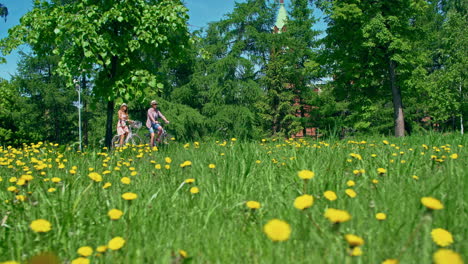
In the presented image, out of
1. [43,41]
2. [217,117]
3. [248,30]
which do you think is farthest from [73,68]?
[248,30]

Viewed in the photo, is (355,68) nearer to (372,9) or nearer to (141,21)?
(372,9)

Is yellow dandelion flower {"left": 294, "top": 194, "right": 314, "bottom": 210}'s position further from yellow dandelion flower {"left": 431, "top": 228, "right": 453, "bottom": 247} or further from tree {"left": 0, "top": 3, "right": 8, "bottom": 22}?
tree {"left": 0, "top": 3, "right": 8, "bottom": 22}

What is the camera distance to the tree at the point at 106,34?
255 inches

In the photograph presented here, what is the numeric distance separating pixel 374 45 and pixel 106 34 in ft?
40.5

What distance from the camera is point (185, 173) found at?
9.62ft

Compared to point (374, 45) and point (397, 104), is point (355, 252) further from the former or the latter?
point (397, 104)

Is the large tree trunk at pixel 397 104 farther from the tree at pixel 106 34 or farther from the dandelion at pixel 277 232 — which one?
the dandelion at pixel 277 232

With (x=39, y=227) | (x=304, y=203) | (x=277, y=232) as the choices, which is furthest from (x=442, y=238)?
(x=39, y=227)

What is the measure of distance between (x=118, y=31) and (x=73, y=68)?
53.9 inches

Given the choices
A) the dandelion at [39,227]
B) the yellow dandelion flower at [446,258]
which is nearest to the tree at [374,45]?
the yellow dandelion flower at [446,258]

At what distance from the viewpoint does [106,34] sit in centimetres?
650

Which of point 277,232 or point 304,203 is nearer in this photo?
point 277,232

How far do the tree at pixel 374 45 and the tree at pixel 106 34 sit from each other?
1068 cm

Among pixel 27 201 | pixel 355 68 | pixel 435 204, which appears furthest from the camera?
pixel 355 68
